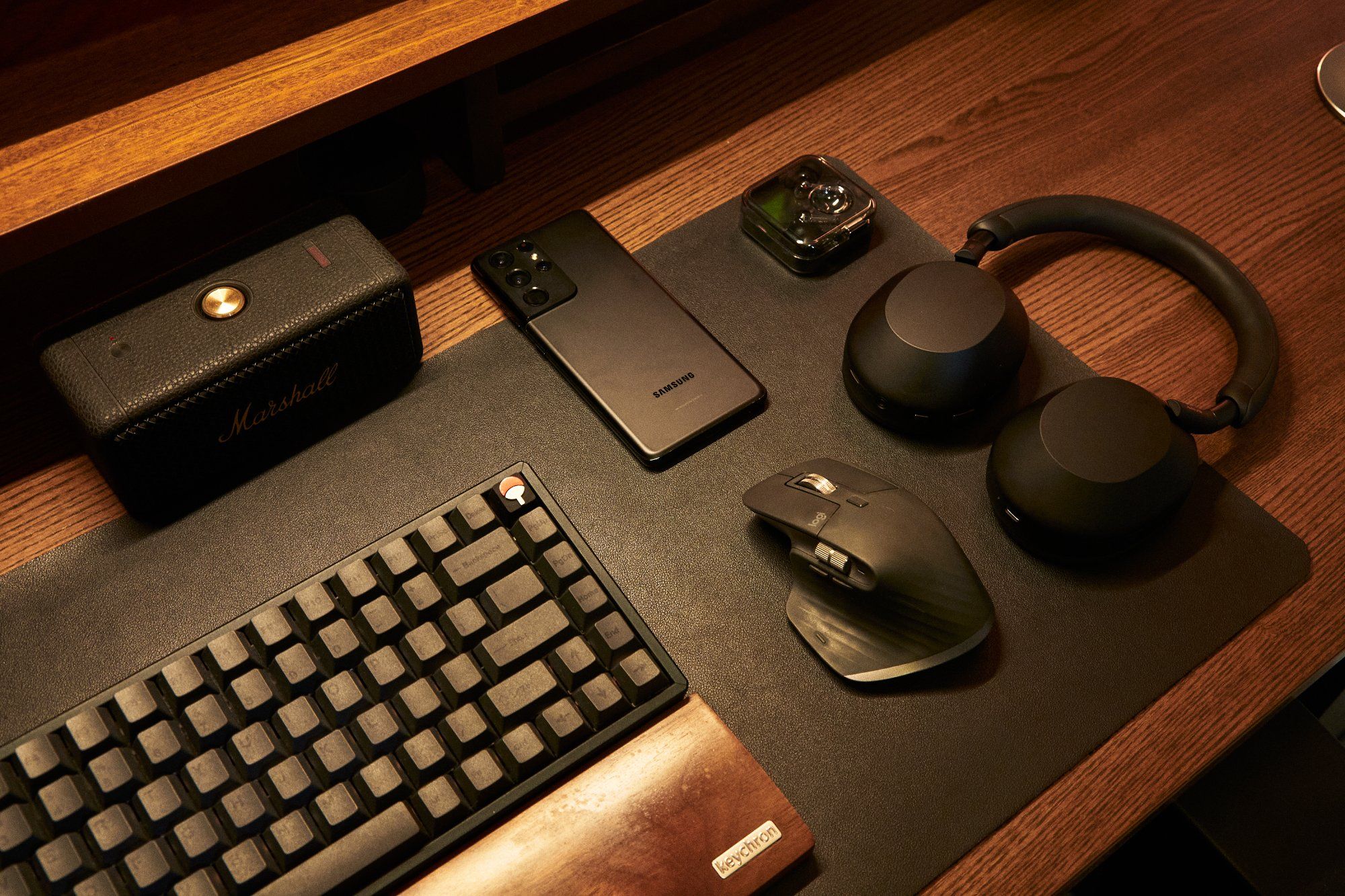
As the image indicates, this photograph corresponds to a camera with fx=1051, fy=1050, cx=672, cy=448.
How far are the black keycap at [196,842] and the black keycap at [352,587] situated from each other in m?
0.12

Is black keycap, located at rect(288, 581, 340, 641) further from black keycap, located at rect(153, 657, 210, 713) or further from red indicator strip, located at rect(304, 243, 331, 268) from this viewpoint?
red indicator strip, located at rect(304, 243, 331, 268)

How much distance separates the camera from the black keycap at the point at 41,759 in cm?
50

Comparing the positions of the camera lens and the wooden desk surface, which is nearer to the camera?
the wooden desk surface

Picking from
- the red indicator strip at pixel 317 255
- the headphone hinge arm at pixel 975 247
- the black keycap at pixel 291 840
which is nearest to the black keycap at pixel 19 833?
the black keycap at pixel 291 840

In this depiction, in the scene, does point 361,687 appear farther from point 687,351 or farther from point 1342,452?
point 1342,452

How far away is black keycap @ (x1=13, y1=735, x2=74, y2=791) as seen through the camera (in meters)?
0.50

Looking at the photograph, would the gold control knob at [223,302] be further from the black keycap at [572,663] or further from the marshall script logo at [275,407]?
the black keycap at [572,663]

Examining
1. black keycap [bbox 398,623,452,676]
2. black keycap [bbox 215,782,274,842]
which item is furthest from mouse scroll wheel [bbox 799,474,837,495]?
black keycap [bbox 215,782,274,842]

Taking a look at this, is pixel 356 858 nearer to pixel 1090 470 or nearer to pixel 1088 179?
pixel 1090 470

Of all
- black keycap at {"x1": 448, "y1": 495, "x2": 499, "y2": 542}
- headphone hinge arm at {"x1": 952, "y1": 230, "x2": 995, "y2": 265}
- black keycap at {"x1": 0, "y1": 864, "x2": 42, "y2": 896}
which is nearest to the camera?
black keycap at {"x1": 0, "y1": 864, "x2": 42, "y2": 896}

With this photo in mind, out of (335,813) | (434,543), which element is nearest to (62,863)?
(335,813)

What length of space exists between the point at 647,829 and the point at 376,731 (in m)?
0.14

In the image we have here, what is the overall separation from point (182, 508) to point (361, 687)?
171 mm

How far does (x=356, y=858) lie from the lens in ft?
1.64
